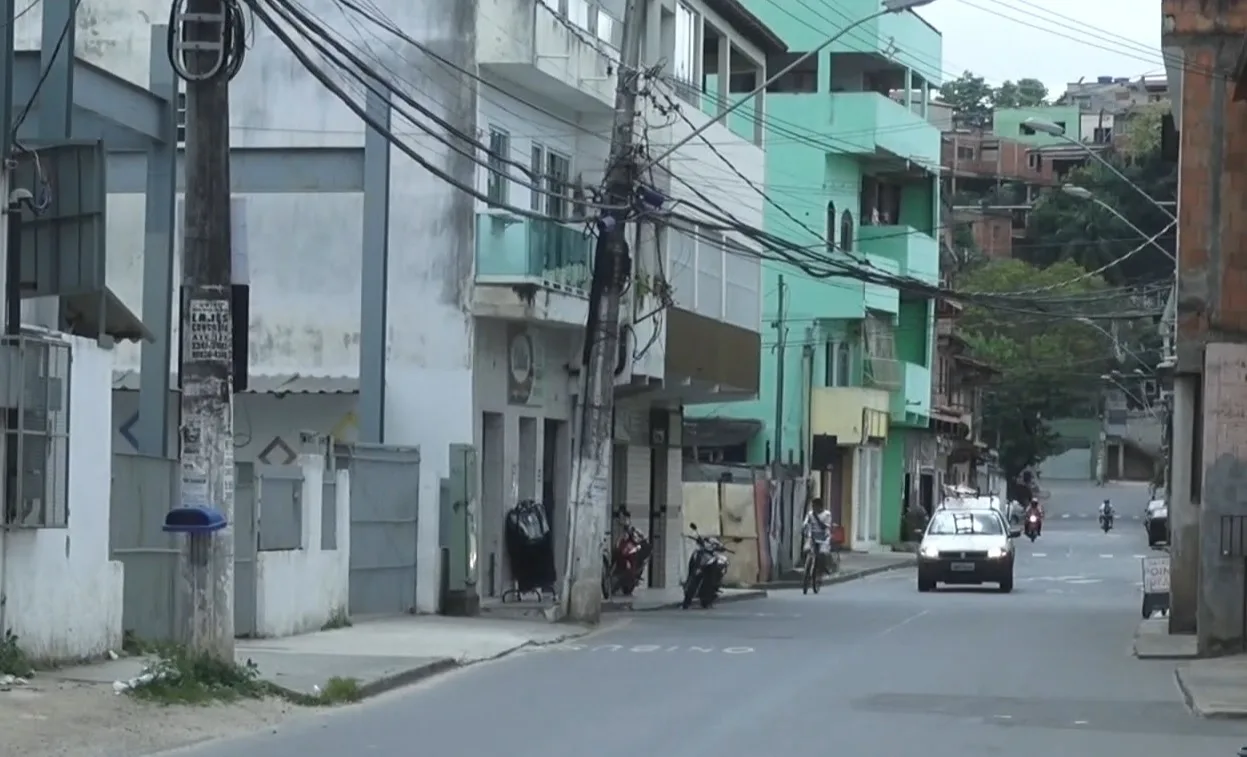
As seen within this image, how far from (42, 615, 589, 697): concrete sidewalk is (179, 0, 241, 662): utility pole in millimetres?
975

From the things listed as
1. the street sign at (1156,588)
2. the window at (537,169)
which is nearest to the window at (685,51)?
the window at (537,169)

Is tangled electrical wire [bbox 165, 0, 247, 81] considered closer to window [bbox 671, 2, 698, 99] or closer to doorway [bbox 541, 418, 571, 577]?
doorway [bbox 541, 418, 571, 577]

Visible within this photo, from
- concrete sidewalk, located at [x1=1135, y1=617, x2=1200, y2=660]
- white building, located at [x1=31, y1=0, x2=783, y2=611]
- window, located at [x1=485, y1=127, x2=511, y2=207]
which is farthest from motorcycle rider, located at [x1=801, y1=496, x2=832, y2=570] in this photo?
concrete sidewalk, located at [x1=1135, y1=617, x2=1200, y2=660]

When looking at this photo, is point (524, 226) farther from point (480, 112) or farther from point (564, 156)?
point (564, 156)

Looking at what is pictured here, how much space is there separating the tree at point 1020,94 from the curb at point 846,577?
100284 mm

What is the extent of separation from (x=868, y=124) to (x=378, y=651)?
45540 millimetres

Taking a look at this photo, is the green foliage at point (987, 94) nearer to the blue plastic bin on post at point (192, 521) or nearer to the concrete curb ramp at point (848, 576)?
the concrete curb ramp at point (848, 576)

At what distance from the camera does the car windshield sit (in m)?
44.1

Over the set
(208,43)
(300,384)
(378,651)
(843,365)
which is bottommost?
(378,651)

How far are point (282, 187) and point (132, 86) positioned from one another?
665 cm

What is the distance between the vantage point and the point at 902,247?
69.7 m

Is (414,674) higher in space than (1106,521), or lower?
higher

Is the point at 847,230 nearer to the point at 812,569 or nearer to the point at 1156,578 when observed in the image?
the point at 812,569

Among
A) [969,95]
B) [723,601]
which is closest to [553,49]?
[723,601]
